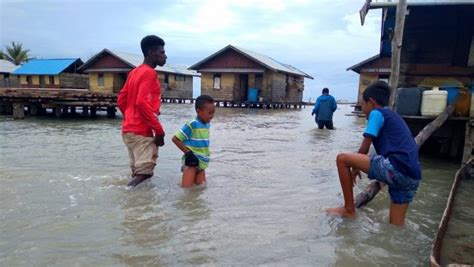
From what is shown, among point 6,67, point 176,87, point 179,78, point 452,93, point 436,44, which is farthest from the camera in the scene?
point 6,67

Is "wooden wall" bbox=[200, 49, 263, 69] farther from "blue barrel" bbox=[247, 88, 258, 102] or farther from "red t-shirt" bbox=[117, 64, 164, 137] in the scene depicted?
"red t-shirt" bbox=[117, 64, 164, 137]

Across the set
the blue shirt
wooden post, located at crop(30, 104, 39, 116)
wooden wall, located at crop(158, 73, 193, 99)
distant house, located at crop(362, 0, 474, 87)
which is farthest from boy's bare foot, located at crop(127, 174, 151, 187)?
wooden wall, located at crop(158, 73, 193, 99)

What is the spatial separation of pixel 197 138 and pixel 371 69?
2460 cm

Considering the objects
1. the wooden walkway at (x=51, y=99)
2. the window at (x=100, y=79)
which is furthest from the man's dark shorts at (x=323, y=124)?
the window at (x=100, y=79)

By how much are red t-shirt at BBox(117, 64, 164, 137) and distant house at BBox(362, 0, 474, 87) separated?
638 centimetres

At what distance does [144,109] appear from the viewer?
4.25 m

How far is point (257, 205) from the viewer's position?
4164mm

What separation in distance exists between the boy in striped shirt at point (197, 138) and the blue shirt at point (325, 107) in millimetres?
9199

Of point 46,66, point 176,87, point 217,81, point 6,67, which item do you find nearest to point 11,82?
point 6,67

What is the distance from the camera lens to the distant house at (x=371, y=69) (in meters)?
26.1

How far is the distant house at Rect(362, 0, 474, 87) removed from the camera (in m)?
→ 8.85

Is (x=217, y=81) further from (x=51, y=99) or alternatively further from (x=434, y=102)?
(x=434, y=102)

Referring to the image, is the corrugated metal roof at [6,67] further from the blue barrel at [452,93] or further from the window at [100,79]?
the blue barrel at [452,93]

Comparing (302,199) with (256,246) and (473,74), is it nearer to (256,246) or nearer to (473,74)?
(256,246)
